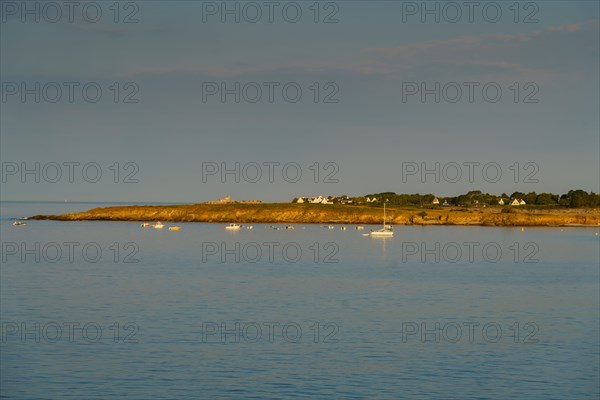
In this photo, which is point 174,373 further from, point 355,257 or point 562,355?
point 355,257

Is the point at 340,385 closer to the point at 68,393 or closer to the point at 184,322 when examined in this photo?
the point at 68,393

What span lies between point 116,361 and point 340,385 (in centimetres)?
1082

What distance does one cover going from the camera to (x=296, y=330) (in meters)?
44.3

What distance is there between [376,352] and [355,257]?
63.4 m

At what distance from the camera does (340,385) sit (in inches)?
1261

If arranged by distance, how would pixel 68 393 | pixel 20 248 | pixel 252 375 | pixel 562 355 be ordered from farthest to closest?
1. pixel 20 248
2. pixel 562 355
3. pixel 252 375
4. pixel 68 393

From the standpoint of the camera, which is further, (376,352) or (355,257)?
(355,257)

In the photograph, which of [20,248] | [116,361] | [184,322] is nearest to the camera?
[116,361]

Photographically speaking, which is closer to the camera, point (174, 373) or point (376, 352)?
point (174, 373)

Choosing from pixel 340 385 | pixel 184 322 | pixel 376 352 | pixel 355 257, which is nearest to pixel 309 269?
pixel 355 257

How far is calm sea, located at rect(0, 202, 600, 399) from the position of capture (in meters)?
32.5

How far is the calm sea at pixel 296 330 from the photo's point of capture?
32.5 meters

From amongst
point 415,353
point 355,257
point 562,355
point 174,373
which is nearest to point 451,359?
point 415,353

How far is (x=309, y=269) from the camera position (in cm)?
8406
